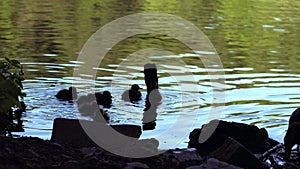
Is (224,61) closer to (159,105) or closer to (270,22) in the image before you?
(159,105)

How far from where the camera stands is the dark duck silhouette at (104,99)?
15.5 metres

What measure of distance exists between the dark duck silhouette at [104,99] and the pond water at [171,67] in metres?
0.18

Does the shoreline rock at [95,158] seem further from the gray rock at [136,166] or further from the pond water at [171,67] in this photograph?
the pond water at [171,67]

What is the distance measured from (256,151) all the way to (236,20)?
108 feet

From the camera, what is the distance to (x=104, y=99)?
15719 mm

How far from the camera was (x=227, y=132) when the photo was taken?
11102 mm

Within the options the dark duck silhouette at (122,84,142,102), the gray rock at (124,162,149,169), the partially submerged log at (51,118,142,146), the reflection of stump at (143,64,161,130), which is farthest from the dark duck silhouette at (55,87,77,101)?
Result: the gray rock at (124,162,149,169)

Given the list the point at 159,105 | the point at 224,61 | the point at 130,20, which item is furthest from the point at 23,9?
the point at 159,105

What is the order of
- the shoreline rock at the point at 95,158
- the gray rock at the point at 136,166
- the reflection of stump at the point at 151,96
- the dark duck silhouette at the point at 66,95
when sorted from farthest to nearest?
the dark duck silhouette at the point at 66,95, the reflection of stump at the point at 151,96, the gray rock at the point at 136,166, the shoreline rock at the point at 95,158

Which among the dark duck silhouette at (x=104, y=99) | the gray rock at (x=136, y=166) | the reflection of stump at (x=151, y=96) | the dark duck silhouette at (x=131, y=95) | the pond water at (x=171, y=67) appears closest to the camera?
the gray rock at (x=136, y=166)

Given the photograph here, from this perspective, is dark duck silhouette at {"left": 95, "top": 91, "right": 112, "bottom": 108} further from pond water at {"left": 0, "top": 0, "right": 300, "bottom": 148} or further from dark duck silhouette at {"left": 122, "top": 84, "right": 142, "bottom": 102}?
dark duck silhouette at {"left": 122, "top": 84, "right": 142, "bottom": 102}

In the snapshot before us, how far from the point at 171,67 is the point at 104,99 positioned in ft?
20.7

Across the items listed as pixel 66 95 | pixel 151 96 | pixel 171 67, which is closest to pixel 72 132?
pixel 66 95

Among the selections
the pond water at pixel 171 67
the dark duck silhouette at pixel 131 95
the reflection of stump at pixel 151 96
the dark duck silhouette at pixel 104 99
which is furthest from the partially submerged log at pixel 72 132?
the dark duck silhouette at pixel 131 95
